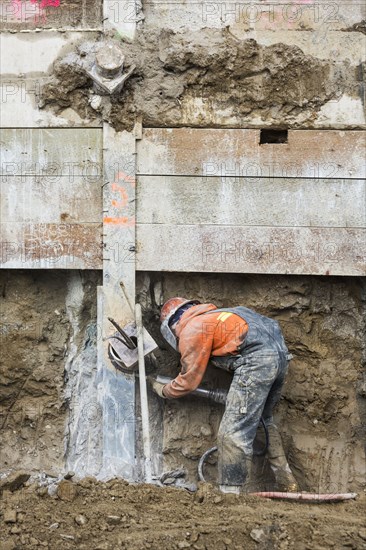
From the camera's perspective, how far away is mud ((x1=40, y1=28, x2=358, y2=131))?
17.7 ft

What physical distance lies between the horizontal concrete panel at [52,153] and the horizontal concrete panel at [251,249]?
2.13 feet

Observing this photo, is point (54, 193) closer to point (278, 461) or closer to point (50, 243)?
point (50, 243)

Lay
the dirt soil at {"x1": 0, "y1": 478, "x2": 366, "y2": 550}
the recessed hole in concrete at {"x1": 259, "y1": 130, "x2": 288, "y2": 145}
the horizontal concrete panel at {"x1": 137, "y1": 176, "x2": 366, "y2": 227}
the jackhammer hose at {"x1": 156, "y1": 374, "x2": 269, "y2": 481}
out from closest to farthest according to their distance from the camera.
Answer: the dirt soil at {"x1": 0, "y1": 478, "x2": 366, "y2": 550} < the jackhammer hose at {"x1": 156, "y1": 374, "x2": 269, "y2": 481} < the horizontal concrete panel at {"x1": 137, "y1": 176, "x2": 366, "y2": 227} < the recessed hole in concrete at {"x1": 259, "y1": 130, "x2": 288, "y2": 145}

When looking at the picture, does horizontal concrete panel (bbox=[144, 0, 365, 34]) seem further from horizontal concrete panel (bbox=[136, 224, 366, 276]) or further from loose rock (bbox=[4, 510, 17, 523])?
loose rock (bbox=[4, 510, 17, 523])

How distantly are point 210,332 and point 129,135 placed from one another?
165 cm

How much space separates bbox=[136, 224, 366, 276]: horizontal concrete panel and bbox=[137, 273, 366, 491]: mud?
157 millimetres

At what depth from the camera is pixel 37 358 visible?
559cm

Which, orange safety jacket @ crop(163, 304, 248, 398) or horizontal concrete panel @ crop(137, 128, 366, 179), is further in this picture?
horizontal concrete panel @ crop(137, 128, 366, 179)

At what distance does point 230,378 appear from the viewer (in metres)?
5.50

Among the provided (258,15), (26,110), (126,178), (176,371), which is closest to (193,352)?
(176,371)

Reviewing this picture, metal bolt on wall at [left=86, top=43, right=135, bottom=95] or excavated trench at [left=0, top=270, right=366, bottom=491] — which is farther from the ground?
metal bolt on wall at [left=86, top=43, right=135, bottom=95]

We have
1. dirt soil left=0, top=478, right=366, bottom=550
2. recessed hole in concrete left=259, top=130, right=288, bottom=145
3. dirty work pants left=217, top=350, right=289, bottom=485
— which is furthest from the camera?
recessed hole in concrete left=259, top=130, right=288, bottom=145

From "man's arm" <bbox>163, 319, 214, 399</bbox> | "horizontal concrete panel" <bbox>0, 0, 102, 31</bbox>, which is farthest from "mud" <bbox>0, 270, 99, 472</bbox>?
"horizontal concrete panel" <bbox>0, 0, 102, 31</bbox>

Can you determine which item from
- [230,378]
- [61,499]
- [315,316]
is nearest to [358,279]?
[315,316]
